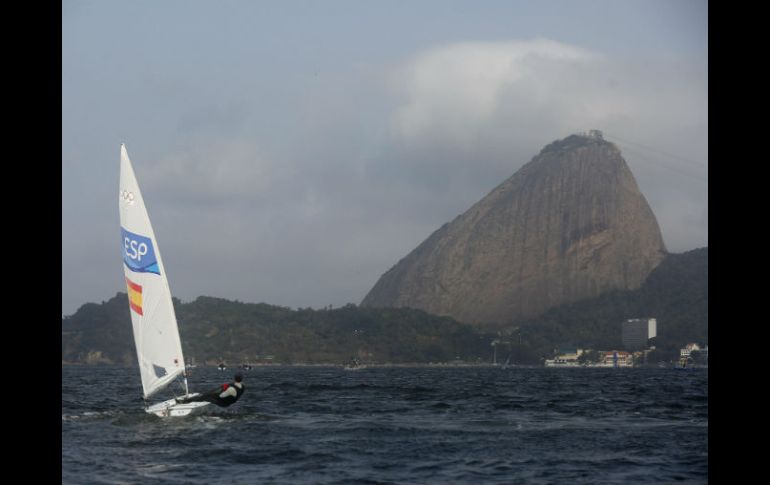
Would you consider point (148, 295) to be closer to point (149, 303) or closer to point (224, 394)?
point (149, 303)

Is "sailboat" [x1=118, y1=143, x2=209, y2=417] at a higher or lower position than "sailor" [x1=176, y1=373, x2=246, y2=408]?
higher

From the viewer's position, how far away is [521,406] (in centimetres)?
4484

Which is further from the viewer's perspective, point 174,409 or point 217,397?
point 217,397

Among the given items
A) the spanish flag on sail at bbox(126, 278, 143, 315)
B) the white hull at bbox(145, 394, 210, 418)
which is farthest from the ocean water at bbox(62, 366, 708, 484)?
the spanish flag on sail at bbox(126, 278, 143, 315)

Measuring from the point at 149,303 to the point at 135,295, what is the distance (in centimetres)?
56

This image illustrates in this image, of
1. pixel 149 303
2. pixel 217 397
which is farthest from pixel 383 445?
pixel 149 303

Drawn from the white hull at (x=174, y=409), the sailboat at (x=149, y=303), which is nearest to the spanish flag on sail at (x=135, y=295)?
the sailboat at (x=149, y=303)

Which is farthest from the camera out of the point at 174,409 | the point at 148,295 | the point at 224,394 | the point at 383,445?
the point at 224,394

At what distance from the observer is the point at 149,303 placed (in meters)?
32.2

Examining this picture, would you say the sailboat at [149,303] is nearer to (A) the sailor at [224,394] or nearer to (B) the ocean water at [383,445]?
(A) the sailor at [224,394]

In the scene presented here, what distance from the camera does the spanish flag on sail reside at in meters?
32.2

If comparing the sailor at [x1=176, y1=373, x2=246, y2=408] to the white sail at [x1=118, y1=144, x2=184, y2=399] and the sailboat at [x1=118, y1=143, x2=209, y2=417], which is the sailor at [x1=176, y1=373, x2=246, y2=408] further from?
the white sail at [x1=118, y1=144, x2=184, y2=399]
